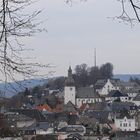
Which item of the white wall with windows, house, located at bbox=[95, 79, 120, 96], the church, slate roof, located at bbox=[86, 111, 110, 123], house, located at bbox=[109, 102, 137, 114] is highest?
house, located at bbox=[95, 79, 120, 96]

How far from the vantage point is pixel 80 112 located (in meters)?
70.0

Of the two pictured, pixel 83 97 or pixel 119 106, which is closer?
pixel 119 106

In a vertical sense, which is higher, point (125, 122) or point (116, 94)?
point (116, 94)

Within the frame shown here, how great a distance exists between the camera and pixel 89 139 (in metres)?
36.5

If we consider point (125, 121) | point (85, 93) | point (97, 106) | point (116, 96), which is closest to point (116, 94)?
point (116, 96)

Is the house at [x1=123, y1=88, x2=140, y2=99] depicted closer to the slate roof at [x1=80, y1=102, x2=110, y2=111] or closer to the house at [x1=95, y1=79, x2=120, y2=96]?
the house at [x1=95, y1=79, x2=120, y2=96]

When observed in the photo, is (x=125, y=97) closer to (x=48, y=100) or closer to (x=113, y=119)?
(x=48, y=100)

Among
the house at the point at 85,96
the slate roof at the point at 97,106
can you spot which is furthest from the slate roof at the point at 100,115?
the house at the point at 85,96

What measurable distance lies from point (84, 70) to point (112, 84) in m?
5.33

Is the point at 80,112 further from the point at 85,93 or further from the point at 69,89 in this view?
the point at 85,93

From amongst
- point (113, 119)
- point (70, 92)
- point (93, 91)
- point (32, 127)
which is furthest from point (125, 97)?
point (32, 127)

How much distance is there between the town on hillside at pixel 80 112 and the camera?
128 ft

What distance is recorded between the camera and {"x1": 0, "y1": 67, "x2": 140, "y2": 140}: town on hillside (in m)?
39.2

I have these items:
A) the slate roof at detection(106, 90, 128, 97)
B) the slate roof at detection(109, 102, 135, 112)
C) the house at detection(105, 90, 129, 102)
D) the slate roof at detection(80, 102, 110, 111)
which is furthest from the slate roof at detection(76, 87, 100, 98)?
the slate roof at detection(109, 102, 135, 112)
